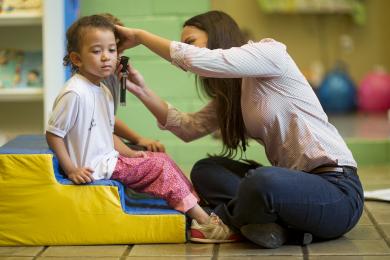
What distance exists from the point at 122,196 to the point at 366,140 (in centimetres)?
184

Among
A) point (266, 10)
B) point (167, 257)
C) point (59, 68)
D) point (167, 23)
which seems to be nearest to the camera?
point (167, 257)

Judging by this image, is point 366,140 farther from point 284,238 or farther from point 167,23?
point 284,238

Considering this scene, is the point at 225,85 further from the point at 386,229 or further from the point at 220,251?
the point at 386,229

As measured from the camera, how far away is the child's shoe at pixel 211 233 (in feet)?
7.11

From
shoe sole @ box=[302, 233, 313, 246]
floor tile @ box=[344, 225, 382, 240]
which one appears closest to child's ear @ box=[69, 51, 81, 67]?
shoe sole @ box=[302, 233, 313, 246]

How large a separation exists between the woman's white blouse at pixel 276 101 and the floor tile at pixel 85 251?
0.55 metres

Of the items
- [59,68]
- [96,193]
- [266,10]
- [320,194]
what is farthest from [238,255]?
[266,10]

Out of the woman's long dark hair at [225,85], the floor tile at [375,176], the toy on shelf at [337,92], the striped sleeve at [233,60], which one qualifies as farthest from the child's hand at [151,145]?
the toy on shelf at [337,92]

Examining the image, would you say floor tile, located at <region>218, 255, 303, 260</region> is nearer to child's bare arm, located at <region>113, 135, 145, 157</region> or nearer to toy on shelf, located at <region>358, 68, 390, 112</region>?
child's bare arm, located at <region>113, 135, 145, 157</region>

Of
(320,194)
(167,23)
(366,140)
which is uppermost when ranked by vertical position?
(167,23)

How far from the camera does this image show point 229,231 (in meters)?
2.18

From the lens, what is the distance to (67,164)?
7.07 ft

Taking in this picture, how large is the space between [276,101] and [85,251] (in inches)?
27.7

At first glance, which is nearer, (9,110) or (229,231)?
(229,231)
